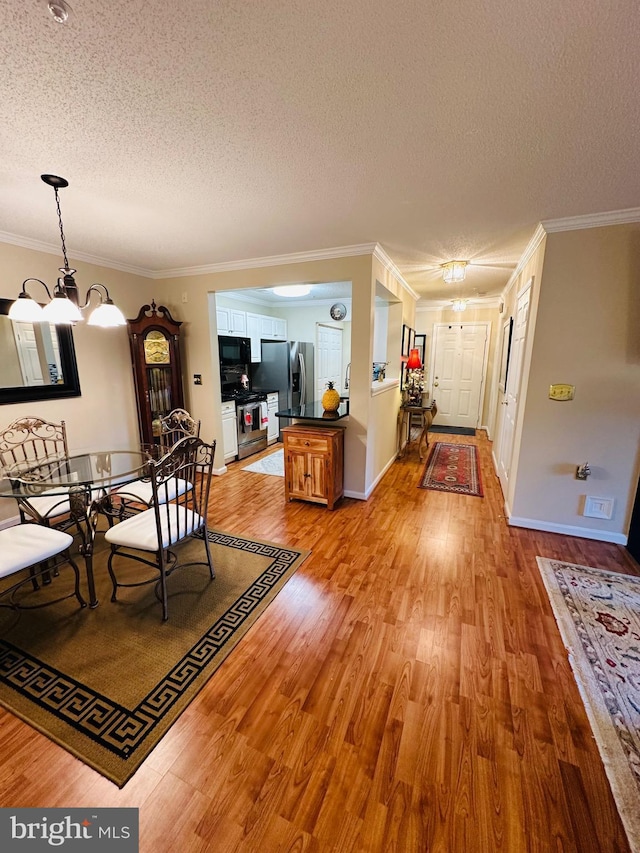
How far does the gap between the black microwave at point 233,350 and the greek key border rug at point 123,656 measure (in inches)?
123

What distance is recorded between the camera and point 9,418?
2955 millimetres

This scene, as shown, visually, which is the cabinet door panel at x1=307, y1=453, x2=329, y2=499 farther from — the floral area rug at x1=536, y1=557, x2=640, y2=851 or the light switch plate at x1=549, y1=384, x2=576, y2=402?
the light switch plate at x1=549, y1=384, x2=576, y2=402

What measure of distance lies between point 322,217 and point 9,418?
3159 mm

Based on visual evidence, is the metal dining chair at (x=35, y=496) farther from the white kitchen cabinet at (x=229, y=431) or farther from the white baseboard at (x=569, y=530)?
the white baseboard at (x=569, y=530)

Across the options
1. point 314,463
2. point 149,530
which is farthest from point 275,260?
point 149,530

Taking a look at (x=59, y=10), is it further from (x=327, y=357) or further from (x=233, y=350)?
(x=327, y=357)

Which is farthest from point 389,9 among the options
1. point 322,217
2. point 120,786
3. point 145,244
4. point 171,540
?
point 145,244

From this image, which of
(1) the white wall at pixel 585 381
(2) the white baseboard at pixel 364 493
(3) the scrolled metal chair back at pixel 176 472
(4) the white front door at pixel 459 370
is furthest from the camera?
(4) the white front door at pixel 459 370

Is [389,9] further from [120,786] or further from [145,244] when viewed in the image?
[145,244]

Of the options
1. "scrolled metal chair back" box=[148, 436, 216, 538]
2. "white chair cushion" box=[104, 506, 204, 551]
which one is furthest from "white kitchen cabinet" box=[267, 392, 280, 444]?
"white chair cushion" box=[104, 506, 204, 551]

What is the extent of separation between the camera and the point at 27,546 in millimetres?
1810

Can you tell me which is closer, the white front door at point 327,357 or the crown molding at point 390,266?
the crown molding at point 390,266

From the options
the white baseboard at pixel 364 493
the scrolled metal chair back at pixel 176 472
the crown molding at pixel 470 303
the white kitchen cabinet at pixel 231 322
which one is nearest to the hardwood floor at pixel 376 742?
the scrolled metal chair back at pixel 176 472

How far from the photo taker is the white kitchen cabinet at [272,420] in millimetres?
5452
